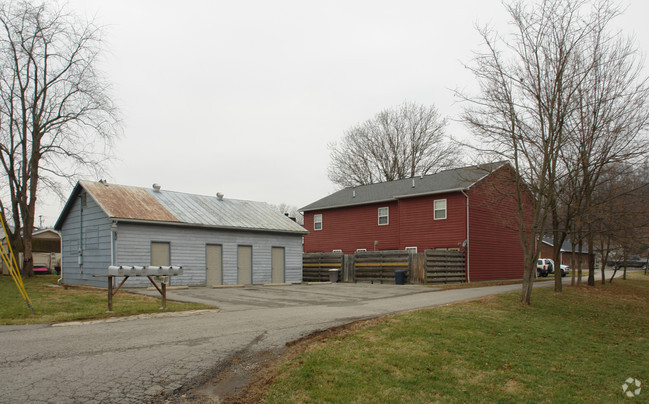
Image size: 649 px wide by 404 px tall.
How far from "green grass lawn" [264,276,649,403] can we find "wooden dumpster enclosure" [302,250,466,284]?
39.6 ft

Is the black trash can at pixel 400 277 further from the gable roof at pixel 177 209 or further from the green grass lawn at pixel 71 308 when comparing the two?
the green grass lawn at pixel 71 308

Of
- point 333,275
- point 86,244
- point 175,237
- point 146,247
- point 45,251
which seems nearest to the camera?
point 146,247

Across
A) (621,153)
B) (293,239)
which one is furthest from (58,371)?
(293,239)

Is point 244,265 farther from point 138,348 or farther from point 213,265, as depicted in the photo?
point 138,348

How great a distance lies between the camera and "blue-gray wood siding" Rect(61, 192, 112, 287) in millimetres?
21844

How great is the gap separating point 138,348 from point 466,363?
5327mm

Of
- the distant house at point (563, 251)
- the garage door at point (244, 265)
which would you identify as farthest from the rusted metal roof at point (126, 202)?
the distant house at point (563, 251)

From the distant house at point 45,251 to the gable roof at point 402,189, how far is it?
21.1m

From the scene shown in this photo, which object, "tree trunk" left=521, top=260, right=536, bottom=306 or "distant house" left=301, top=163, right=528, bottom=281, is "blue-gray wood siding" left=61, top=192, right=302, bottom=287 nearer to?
"distant house" left=301, top=163, right=528, bottom=281

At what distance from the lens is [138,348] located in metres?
8.05

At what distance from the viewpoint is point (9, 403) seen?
525 cm

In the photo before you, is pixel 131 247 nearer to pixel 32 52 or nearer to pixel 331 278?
pixel 331 278

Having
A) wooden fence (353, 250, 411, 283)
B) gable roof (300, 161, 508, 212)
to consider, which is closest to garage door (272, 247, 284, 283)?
wooden fence (353, 250, 411, 283)

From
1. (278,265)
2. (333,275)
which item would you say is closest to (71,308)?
(278,265)
